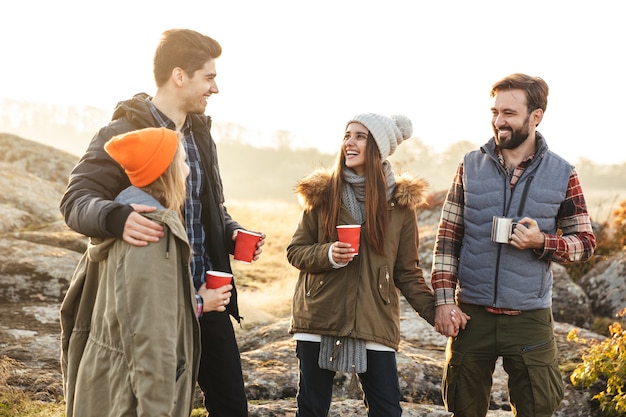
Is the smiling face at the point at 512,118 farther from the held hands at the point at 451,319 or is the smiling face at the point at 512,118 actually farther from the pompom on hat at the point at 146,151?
the pompom on hat at the point at 146,151

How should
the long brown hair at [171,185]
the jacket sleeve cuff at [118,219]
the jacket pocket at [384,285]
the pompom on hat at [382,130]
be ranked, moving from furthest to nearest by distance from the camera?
the pompom on hat at [382,130]
the jacket pocket at [384,285]
the long brown hair at [171,185]
the jacket sleeve cuff at [118,219]

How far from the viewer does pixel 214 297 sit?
3.28 m

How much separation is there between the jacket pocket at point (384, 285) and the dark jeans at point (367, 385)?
338 mm

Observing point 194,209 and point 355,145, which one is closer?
point 194,209

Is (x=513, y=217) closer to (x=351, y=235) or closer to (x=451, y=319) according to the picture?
(x=451, y=319)

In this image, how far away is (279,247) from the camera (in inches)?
568

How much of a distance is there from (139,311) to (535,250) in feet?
7.79

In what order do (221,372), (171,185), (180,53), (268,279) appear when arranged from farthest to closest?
(268,279), (221,372), (180,53), (171,185)

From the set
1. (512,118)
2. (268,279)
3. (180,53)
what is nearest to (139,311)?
(180,53)

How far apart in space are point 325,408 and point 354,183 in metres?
1.43

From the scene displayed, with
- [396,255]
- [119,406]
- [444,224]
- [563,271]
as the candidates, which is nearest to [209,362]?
[119,406]

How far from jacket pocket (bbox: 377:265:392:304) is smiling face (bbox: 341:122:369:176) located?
0.70 metres

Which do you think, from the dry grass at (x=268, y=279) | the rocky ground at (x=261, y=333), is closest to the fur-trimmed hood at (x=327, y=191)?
the rocky ground at (x=261, y=333)

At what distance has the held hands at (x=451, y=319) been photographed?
3936mm
